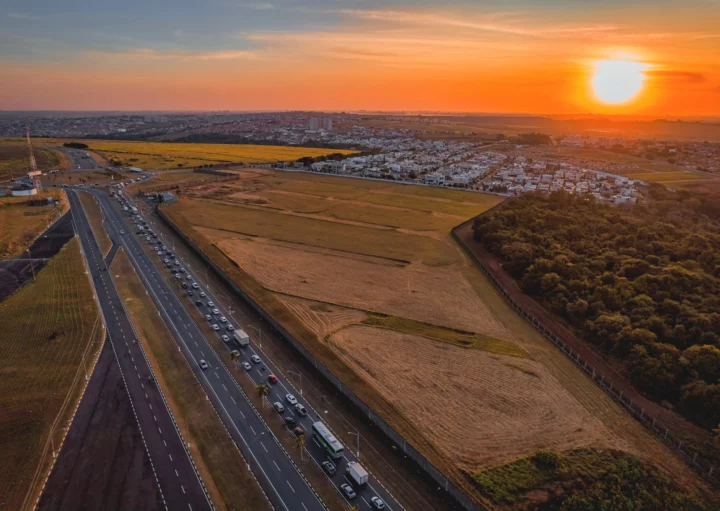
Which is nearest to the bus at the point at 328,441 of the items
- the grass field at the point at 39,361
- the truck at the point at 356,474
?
the truck at the point at 356,474

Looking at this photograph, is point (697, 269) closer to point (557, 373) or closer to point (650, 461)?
point (557, 373)

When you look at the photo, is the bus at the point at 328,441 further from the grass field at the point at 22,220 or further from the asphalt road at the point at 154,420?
the grass field at the point at 22,220

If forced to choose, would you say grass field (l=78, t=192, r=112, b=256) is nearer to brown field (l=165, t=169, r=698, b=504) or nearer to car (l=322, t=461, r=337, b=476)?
brown field (l=165, t=169, r=698, b=504)

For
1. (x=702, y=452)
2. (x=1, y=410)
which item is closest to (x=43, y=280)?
(x=1, y=410)

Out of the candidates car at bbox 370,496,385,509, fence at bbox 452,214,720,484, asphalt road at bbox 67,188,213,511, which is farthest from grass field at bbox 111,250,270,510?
fence at bbox 452,214,720,484

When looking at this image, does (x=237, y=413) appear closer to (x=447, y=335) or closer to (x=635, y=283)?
(x=447, y=335)
